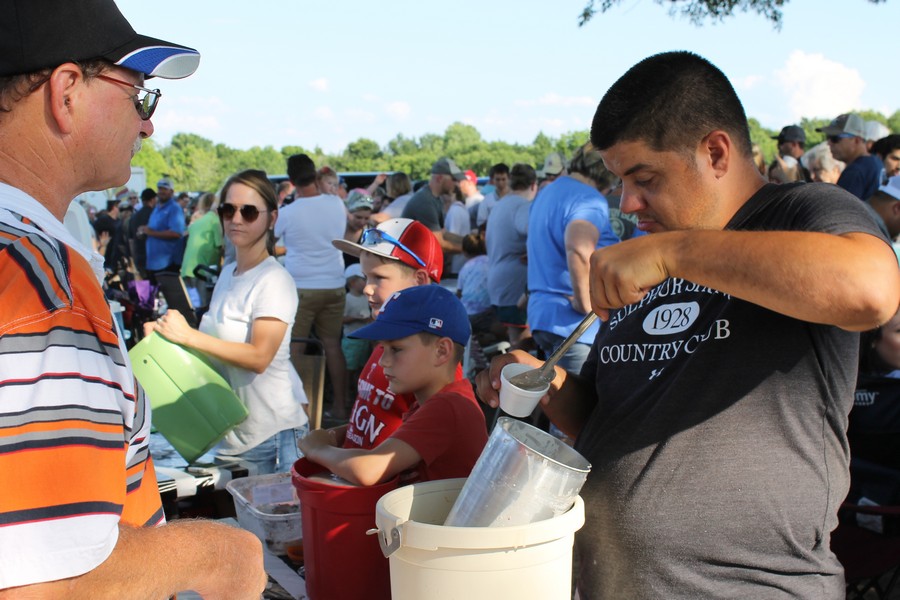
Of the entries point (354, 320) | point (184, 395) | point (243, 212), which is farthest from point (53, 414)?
point (354, 320)

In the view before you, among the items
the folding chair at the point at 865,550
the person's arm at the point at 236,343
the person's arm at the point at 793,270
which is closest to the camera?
the person's arm at the point at 793,270

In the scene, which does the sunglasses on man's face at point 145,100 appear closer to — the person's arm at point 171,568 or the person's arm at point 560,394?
the person's arm at point 171,568

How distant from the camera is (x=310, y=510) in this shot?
203 cm

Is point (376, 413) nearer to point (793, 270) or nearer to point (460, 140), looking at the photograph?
point (793, 270)

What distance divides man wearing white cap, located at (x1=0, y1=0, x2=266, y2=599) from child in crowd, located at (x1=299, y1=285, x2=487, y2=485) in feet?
2.55

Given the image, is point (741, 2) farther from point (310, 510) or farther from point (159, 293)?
point (159, 293)

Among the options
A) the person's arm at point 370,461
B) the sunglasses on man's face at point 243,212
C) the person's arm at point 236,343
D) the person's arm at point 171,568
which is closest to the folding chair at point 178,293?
the sunglasses on man's face at point 243,212

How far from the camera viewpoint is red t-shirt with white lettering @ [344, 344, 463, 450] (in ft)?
8.29

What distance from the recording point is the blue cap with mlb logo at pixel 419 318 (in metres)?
2.45

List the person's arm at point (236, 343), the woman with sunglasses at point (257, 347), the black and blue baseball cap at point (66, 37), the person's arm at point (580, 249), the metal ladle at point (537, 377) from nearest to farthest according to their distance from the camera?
the black and blue baseball cap at point (66, 37)
the metal ladle at point (537, 377)
the person's arm at point (236, 343)
the woman with sunglasses at point (257, 347)
the person's arm at point (580, 249)

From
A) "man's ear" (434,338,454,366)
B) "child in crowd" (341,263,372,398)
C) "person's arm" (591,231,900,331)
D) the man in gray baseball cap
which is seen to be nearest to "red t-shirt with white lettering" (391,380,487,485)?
"man's ear" (434,338,454,366)

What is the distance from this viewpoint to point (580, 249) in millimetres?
4445

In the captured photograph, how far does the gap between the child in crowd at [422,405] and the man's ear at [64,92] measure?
1138 mm

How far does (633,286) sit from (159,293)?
30.4ft
